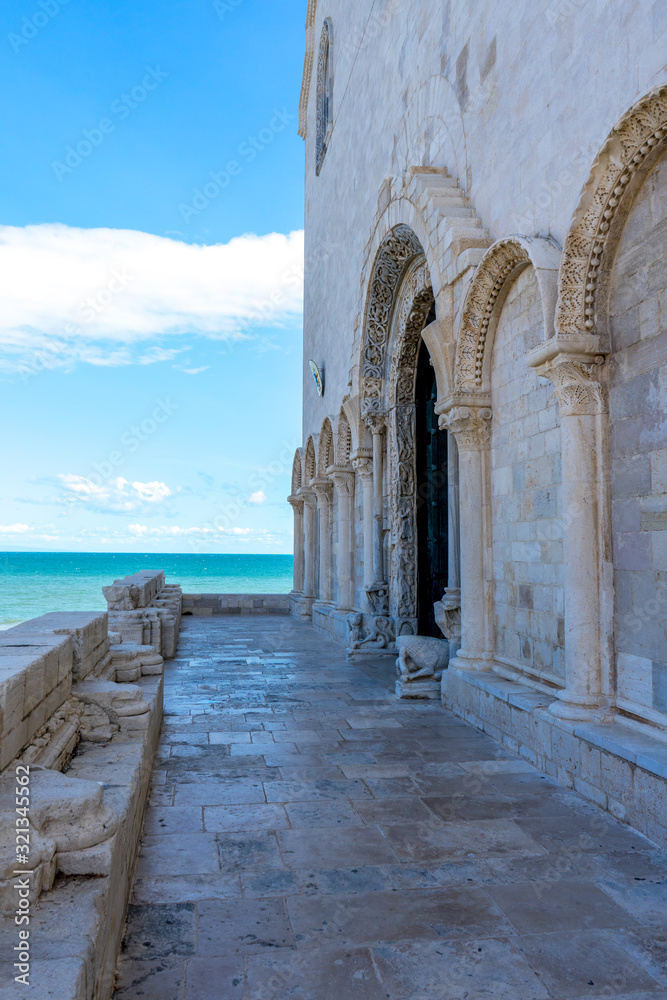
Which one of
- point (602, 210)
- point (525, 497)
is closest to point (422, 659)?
point (525, 497)

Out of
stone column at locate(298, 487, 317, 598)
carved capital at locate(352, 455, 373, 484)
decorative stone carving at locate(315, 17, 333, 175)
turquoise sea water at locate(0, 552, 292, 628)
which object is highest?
decorative stone carving at locate(315, 17, 333, 175)

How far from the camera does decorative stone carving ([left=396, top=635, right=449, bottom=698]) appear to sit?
23.0 ft

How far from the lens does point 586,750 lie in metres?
4.13

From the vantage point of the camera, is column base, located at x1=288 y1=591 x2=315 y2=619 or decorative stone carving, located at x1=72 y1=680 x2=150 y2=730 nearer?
decorative stone carving, located at x1=72 y1=680 x2=150 y2=730

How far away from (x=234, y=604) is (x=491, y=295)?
13.2 meters

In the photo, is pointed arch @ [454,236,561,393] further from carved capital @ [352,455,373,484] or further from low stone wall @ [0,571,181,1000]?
carved capital @ [352,455,373,484]

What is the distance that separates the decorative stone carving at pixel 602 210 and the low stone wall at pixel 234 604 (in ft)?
46.7

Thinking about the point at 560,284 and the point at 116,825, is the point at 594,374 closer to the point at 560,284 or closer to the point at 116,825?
the point at 560,284

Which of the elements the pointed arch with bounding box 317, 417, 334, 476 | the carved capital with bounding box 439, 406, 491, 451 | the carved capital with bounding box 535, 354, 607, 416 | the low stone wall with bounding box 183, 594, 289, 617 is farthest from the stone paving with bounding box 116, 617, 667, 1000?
the low stone wall with bounding box 183, 594, 289, 617

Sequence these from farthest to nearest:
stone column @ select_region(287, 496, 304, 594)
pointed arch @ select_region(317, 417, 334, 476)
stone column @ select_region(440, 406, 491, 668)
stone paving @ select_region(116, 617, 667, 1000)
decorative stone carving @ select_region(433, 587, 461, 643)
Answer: stone column @ select_region(287, 496, 304, 594) → pointed arch @ select_region(317, 417, 334, 476) → decorative stone carving @ select_region(433, 587, 461, 643) → stone column @ select_region(440, 406, 491, 668) → stone paving @ select_region(116, 617, 667, 1000)

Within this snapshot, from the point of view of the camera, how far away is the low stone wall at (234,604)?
17.4 m

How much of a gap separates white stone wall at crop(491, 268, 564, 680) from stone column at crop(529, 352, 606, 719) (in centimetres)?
53

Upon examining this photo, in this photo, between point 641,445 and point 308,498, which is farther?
point 308,498

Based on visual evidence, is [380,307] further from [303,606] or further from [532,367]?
[303,606]
